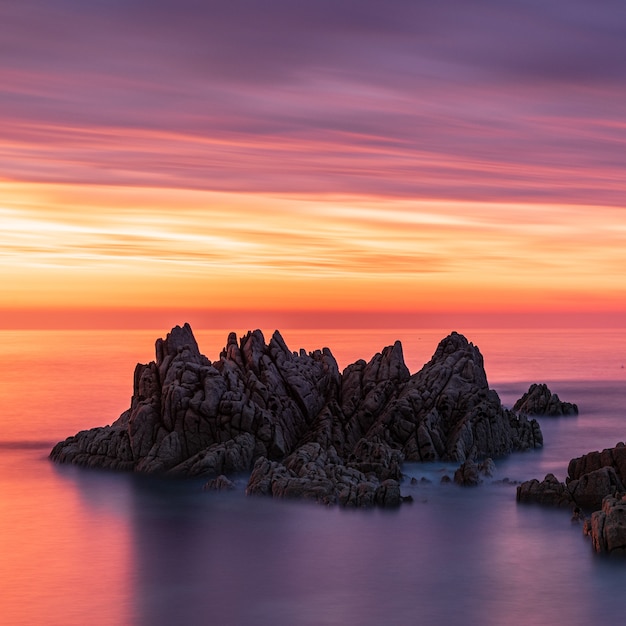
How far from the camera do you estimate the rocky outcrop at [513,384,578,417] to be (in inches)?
5577

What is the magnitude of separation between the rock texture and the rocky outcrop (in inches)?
1110

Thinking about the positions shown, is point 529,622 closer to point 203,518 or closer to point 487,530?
point 487,530

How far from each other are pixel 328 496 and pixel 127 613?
25757 millimetres

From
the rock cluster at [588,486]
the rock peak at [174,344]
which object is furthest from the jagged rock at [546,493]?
the rock peak at [174,344]

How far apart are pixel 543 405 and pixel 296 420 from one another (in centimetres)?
4932

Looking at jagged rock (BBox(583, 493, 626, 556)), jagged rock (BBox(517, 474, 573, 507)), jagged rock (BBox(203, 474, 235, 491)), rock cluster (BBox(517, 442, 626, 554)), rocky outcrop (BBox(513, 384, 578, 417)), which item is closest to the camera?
jagged rock (BBox(583, 493, 626, 556))

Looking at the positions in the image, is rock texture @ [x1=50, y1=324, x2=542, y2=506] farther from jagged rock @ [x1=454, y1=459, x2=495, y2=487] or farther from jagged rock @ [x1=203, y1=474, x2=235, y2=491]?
jagged rock @ [x1=454, y1=459, x2=495, y2=487]

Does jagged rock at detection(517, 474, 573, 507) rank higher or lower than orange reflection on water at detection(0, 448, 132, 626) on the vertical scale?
higher

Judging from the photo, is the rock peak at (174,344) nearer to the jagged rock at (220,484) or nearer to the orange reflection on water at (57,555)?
the orange reflection on water at (57,555)

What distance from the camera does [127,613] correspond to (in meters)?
59.4

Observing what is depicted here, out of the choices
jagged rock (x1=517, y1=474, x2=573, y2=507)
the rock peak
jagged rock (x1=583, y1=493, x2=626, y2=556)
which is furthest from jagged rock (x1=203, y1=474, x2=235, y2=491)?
jagged rock (x1=583, y1=493, x2=626, y2=556)

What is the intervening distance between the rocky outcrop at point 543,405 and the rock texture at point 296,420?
28.2 metres

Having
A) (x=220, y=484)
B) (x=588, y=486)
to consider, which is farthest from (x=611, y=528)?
(x=220, y=484)

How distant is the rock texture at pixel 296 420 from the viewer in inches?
3607
